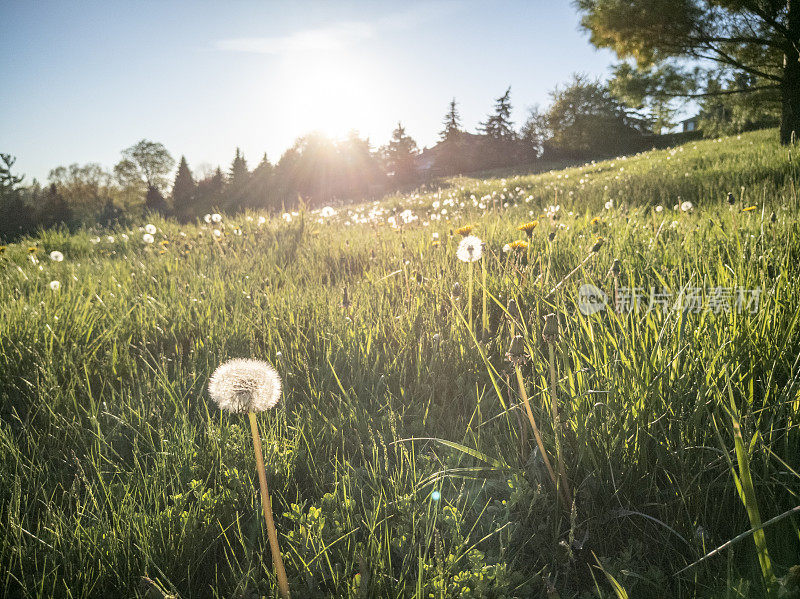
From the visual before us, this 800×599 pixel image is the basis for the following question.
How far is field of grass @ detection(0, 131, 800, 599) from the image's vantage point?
94 cm

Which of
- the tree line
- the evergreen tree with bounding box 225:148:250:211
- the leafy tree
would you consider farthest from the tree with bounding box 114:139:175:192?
the leafy tree

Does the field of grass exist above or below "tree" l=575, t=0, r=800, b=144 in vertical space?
below

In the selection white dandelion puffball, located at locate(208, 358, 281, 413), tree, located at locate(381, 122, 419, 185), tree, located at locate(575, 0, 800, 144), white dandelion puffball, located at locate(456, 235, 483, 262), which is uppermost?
tree, located at locate(381, 122, 419, 185)

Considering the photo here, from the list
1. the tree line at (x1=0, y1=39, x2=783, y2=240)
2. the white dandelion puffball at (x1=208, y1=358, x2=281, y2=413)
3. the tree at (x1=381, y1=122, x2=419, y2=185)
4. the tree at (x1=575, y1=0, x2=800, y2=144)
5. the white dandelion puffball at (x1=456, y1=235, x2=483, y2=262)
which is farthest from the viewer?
the tree at (x1=381, y1=122, x2=419, y2=185)

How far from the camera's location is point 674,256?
232 centimetres

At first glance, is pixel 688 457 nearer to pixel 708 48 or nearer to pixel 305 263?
pixel 305 263

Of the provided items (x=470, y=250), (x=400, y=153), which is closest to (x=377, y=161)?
(x=400, y=153)

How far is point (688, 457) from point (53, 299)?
348cm

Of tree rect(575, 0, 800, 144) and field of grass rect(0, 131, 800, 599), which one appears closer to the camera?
field of grass rect(0, 131, 800, 599)

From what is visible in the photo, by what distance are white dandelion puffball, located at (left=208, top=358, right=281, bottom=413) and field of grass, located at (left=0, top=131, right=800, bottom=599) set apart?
0.32 m

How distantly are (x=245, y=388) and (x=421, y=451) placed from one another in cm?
67

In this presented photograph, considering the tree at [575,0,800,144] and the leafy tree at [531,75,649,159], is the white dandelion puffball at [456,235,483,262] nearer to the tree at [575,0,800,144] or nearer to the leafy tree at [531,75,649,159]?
the tree at [575,0,800,144]

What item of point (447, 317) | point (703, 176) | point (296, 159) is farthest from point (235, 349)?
point (296, 159)

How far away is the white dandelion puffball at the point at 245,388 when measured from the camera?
2.88 ft
